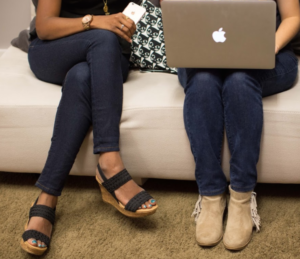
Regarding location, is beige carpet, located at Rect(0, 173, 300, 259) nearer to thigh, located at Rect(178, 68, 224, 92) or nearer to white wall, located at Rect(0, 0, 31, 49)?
thigh, located at Rect(178, 68, 224, 92)

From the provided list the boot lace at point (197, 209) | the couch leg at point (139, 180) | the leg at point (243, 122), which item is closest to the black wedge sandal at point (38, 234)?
the couch leg at point (139, 180)

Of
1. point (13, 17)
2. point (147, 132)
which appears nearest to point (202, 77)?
point (147, 132)

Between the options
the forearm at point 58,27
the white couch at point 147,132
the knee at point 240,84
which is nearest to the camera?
the knee at point 240,84

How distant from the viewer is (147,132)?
49.6 inches

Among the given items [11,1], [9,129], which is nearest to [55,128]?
[9,129]

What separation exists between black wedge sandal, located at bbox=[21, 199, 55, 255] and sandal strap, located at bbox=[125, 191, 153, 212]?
24cm

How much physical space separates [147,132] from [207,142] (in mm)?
215

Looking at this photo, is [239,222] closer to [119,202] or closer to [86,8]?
[119,202]

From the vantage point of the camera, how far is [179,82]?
139 cm

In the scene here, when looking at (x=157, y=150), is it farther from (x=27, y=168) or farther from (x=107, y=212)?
(x=27, y=168)

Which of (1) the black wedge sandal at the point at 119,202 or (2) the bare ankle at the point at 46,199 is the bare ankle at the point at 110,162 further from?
(2) the bare ankle at the point at 46,199

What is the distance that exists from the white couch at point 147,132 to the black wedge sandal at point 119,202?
125mm

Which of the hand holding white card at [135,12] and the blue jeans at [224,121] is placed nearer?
the blue jeans at [224,121]

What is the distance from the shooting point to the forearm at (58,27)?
1312 millimetres
